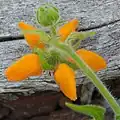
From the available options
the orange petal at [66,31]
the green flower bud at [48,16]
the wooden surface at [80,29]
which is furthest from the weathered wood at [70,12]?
the green flower bud at [48,16]

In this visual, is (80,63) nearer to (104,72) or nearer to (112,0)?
(104,72)

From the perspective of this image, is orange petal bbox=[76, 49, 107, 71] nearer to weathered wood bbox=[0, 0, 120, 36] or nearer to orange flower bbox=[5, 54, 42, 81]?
orange flower bbox=[5, 54, 42, 81]

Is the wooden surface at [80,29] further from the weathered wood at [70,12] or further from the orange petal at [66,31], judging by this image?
the orange petal at [66,31]

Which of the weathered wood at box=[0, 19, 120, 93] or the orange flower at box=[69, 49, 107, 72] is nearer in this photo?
the orange flower at box=[69, 49, 107, 72]

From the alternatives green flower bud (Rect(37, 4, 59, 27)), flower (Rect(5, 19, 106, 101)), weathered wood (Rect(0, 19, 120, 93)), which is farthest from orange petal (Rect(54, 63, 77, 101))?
weathered wood (Rect(0, 19, 120, 93))

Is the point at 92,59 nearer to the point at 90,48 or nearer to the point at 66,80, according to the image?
the point at 66,80

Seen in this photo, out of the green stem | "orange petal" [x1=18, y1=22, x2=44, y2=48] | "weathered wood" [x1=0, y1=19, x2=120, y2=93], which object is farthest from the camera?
"weathered wood" [x1=0, y1=19, x2=120, y2=93]

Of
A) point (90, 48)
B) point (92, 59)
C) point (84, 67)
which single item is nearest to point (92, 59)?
point (92, 59)
